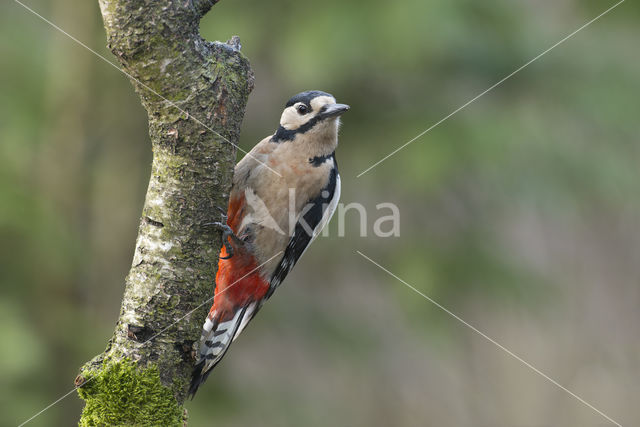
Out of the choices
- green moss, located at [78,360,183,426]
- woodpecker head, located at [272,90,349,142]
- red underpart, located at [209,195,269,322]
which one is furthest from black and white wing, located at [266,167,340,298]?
green moss, located at [78,360,183,426]

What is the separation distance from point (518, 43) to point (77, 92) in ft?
12.1

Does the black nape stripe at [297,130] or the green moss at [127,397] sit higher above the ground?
the green moss at [127,397]

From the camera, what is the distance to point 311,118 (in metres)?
3.75

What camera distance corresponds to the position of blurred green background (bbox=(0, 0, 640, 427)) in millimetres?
4922

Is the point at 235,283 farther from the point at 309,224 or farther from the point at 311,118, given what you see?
the point at 311,118

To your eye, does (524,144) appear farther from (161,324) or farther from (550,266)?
(161,324)

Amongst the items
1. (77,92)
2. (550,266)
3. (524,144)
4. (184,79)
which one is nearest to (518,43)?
(524,144)

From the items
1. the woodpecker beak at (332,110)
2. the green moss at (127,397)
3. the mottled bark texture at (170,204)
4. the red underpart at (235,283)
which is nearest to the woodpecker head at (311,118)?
the woodpecker beak at (332,110)

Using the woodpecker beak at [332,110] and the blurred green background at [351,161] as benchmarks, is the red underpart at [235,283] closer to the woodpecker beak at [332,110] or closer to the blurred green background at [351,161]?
the woodpecker beak at [332,110]

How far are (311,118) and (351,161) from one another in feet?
7.33

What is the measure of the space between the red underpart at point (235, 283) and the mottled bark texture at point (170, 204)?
1.42 meters

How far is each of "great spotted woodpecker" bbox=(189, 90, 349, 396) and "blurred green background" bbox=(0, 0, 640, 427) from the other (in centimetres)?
116

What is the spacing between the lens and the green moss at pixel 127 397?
2.07 metres

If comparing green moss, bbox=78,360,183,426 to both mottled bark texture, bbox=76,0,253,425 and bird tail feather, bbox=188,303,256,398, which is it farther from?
bird tail feather, bbox=188,303,256,398
